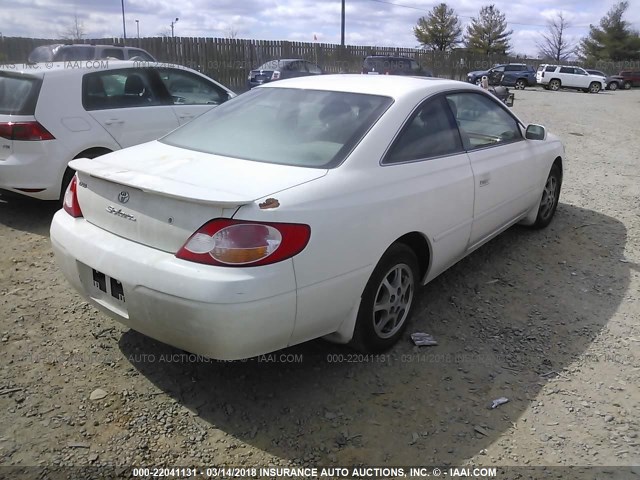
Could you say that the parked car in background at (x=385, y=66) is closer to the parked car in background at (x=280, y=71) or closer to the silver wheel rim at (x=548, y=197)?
the parked car in background at (x=280, y=71)

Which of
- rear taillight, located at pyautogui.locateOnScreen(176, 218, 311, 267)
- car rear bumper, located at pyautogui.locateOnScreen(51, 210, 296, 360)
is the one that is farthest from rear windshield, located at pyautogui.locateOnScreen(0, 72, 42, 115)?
rear taillight, located at pyautogui.locateOnScreen(176, 218, 311, 267)

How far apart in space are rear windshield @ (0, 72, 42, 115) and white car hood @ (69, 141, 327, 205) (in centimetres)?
254

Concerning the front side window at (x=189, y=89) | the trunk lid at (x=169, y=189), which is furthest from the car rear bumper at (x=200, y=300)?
the front side window at (x=189, y=89)

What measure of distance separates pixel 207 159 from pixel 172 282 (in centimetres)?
88

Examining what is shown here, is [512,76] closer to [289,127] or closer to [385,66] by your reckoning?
[385,66]

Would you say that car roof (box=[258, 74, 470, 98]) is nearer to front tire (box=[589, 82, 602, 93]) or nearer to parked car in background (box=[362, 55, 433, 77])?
parked car in background (box=[362, 55, 433, 77])

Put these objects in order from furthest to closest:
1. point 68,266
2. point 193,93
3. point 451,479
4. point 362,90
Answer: point 193,93, point 362,90, point 68,266, point 451,479

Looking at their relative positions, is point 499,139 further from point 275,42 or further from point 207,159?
point 275,42

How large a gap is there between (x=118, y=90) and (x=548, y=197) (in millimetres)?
4621

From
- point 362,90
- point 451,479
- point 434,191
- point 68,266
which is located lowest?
point 451,479

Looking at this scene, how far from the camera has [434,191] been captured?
3326mm

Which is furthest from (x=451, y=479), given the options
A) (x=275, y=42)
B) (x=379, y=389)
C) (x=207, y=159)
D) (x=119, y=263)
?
(x=275, y=42)

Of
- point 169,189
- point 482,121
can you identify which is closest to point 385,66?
point 482,121

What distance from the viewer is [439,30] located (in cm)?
6359
